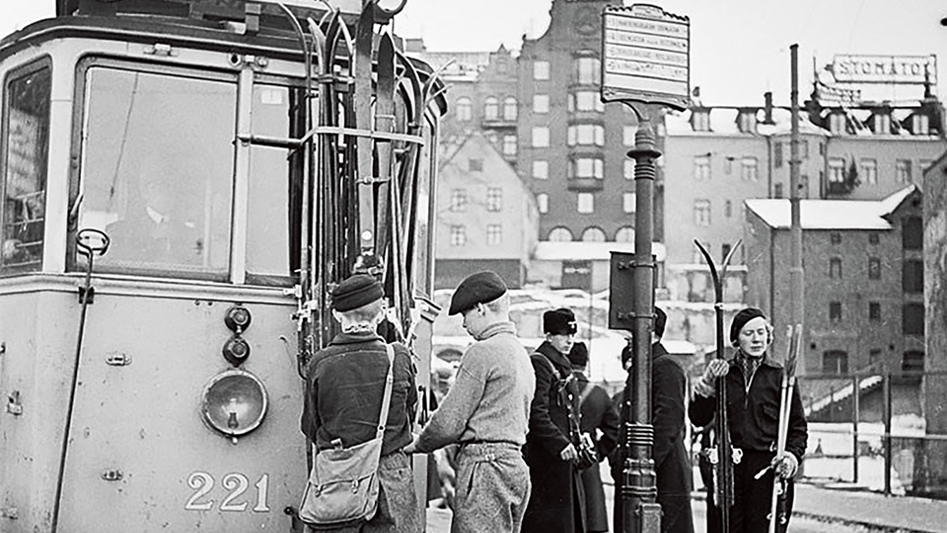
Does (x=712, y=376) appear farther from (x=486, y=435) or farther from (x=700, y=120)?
(x=700, y=120)

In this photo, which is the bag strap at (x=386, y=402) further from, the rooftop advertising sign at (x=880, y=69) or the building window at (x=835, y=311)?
the rooftop advertising sign at (x=880, y=69)

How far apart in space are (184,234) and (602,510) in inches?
154

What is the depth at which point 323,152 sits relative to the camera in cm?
605

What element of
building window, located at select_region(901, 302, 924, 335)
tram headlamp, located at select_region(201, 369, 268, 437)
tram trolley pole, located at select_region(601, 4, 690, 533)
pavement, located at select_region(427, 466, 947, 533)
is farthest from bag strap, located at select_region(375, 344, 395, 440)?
building window, located at select_region(901, 302, 924, 335)

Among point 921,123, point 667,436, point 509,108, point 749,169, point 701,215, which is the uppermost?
point 509,108

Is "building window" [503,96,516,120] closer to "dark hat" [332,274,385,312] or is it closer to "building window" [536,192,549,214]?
"building window" [536,192,549,214]

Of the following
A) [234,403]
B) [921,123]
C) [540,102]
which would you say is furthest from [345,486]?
[540,102]

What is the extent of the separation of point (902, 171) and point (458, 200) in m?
22.8

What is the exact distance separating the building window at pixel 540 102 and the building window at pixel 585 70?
6.88 ft

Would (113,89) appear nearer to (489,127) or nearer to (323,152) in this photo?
(323,152)

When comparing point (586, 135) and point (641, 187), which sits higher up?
point (586, 135)

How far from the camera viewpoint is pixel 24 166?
20.3ft

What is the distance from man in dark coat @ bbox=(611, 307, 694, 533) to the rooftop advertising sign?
219 feet

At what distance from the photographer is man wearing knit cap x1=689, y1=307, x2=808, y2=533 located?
279 inches
